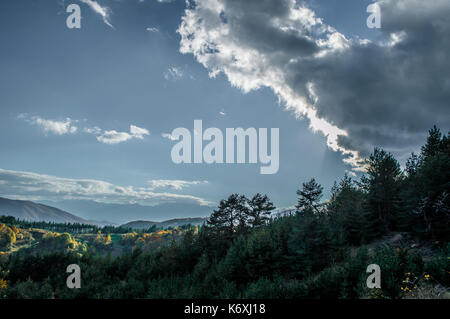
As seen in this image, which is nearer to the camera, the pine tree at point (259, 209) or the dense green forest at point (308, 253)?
the dense green forest at point (308, 253)

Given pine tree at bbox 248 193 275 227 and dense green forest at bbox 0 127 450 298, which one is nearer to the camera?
dense green forest at bbox 0 127 450 298

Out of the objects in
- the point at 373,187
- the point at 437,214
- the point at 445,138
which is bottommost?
the point at 437,214

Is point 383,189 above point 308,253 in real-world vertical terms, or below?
above

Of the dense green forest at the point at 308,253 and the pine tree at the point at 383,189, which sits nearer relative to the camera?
the dense green forest at the point at 308,253

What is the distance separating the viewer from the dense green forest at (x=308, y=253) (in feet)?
50.8

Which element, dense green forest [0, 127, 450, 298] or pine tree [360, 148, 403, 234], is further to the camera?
pine tree [360, 148, 403, 234]

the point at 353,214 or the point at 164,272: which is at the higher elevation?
the point at 353,214

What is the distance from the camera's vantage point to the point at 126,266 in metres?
51.1

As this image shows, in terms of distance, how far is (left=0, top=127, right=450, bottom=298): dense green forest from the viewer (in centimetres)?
1548

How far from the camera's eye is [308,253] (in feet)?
99.0

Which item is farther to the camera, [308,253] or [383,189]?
[383,189]
